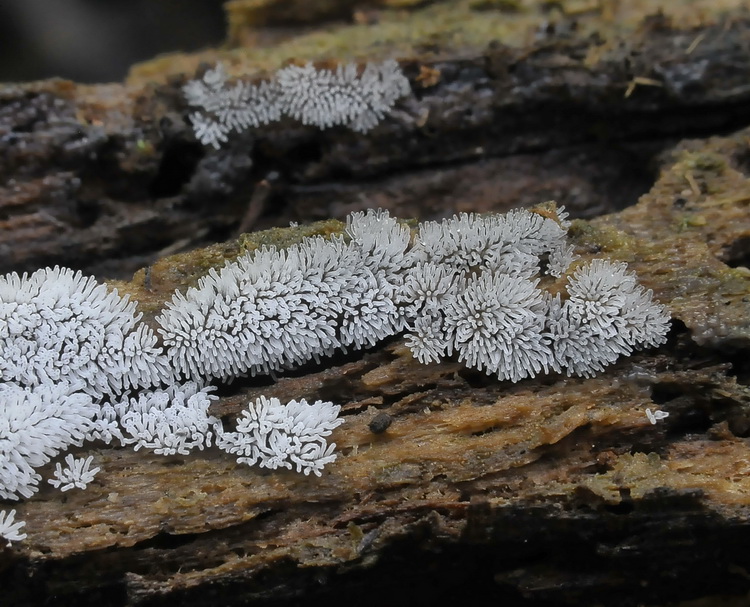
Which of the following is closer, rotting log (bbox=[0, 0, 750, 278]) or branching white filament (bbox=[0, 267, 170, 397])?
branching white filament (bbox=[0, 267, 170, 397])

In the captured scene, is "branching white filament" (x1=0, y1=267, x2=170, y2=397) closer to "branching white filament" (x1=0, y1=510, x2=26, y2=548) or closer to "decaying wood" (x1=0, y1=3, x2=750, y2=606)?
"decaying wood" (x1=0, y1=3, x2=750, y2=606)

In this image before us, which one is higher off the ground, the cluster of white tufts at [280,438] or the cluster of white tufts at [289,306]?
the cluster of white tufts at [289,306]

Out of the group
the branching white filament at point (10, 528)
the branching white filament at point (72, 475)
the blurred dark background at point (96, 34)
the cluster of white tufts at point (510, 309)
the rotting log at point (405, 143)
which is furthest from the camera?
the blurred dark background at point (96, 34)

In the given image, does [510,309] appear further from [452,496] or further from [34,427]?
[34,427]

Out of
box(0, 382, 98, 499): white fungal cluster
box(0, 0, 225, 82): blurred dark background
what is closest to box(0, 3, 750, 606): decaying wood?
box(0, 382, 98, 499): white fungal cluster

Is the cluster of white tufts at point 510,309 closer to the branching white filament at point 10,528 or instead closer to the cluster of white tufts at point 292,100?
the cluster of white tufts at point 292,100

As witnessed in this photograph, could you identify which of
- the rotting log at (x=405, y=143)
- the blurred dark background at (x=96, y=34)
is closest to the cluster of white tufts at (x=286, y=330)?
the rotting log at (x=405, y=143)
